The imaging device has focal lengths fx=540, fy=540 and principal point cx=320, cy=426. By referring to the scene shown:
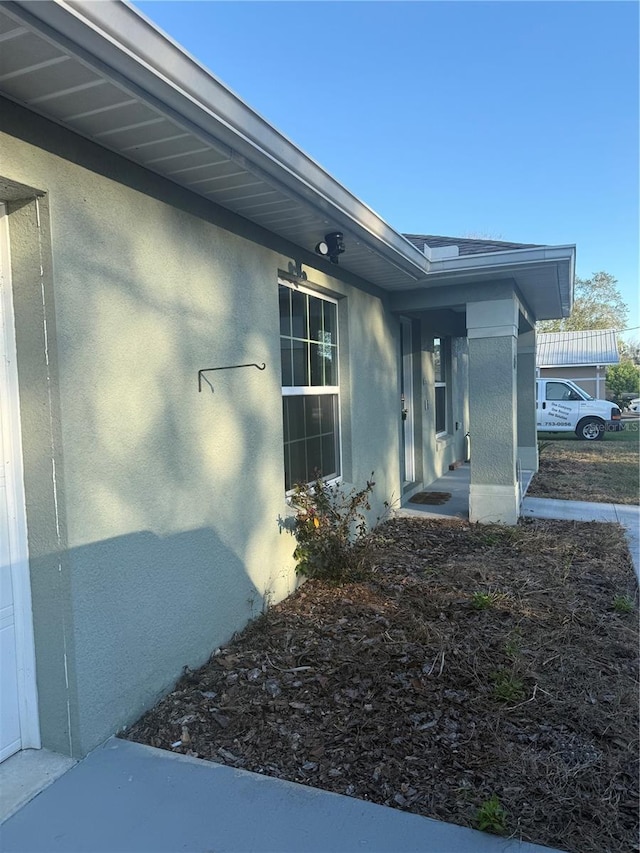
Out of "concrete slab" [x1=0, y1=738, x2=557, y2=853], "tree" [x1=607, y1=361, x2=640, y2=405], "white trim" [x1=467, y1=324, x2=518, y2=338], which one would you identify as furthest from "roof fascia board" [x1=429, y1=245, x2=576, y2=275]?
"tree" [x1=607, y1=361, x2=640, y2=405]

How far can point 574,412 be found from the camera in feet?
58.5

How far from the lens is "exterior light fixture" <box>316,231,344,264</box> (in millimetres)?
4312

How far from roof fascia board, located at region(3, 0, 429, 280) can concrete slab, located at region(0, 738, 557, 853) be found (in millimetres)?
2777

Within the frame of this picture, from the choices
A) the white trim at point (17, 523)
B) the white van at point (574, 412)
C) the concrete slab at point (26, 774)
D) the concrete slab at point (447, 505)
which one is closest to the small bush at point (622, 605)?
the concrete slab at point (447, 505)

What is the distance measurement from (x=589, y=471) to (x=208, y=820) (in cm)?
1042

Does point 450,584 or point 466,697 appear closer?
point 466,697

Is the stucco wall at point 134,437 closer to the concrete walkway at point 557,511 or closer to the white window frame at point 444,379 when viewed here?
the concrete walkway at point 557,511

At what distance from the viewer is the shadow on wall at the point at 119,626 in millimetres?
2410

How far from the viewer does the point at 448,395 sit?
10641mm

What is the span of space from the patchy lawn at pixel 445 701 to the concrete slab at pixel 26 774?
39 centimetres

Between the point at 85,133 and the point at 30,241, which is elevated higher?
the point at 85,133

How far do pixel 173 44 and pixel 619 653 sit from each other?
4038mm

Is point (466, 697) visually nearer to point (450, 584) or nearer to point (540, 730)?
point (540, 730)

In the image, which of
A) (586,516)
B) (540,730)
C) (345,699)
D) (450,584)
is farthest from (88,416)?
(586,516)
